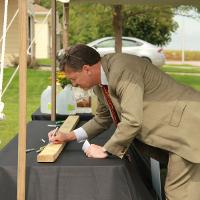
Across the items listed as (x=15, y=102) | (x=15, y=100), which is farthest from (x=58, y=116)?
(x=15, y=100)

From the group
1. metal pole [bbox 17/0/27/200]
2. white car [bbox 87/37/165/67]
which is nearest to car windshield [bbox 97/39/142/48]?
white car [bbox 87/37/165/67]

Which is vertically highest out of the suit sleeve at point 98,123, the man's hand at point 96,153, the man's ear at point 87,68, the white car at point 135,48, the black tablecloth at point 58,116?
the man's ear at point 87,68

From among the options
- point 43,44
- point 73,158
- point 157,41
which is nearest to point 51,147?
point 73,158

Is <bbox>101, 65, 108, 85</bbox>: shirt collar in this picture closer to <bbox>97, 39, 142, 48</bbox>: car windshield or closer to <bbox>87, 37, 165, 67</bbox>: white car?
<bbox>87, 37, 165, 67</bbox>: white car

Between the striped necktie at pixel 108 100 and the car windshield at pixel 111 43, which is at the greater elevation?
the striped necktie at pixel 108 100

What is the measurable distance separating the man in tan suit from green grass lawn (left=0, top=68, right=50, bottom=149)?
4281 millimetres

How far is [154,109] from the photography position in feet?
8.79

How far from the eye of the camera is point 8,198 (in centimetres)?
262

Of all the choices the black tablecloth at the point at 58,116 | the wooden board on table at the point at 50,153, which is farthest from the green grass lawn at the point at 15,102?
the wooden board on table at the point at 50,153

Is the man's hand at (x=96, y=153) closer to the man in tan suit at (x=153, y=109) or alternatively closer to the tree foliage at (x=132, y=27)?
the man in tan suit at (x=153, y=109)

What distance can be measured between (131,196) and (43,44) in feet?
105

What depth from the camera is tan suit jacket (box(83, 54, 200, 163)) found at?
2.58m

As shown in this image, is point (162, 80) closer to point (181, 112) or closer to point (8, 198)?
point (181, 112)

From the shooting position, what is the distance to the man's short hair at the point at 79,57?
2.63 m
